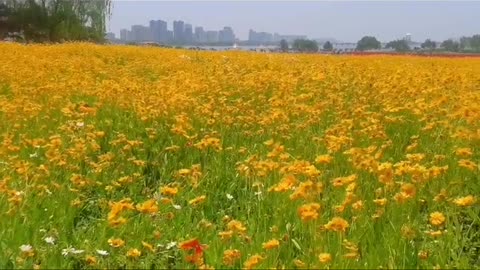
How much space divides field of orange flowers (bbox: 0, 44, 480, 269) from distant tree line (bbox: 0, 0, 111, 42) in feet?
87.3

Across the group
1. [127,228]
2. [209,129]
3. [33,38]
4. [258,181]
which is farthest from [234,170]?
[33,38]

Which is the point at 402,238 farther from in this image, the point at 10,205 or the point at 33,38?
the point at 33,38

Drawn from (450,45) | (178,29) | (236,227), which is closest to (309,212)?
(236,227)

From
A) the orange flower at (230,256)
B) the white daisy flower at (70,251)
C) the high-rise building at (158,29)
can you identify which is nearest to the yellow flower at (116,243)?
the white daisy flower at (70,251)

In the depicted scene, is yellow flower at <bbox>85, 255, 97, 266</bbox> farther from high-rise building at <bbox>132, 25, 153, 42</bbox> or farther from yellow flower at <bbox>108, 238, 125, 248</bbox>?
high-rise building at <bbox>132, 25, 153, 42</bbox>

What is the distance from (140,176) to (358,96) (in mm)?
3544

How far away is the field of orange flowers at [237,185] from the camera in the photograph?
2.49 m

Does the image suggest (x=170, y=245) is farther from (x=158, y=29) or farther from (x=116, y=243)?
(x=158, y=29)

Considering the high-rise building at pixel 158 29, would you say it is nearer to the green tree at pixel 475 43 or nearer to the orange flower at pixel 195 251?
the green tree at pixel 475 43

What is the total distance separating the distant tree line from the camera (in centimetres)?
3153

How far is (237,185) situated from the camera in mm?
3867

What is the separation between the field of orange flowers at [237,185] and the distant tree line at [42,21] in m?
26.6

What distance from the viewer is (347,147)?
13.4 feet

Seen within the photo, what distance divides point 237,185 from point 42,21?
30471mm
